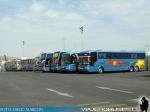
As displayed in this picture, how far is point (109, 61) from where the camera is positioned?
50938 millimetres

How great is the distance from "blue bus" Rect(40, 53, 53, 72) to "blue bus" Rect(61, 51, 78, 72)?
5.87 m

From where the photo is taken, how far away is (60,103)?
15.6m

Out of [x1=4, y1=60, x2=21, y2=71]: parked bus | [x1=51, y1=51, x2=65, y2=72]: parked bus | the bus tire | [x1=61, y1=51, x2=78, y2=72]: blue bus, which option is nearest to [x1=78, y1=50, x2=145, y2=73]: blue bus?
the bus tire

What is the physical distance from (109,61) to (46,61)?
13.6m

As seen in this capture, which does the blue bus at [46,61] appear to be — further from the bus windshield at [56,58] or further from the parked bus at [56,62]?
the bus windshield at [56,58]

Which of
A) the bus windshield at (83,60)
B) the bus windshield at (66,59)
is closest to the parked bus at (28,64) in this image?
the bus windshield at (66,59)

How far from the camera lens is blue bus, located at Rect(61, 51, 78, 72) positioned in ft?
175

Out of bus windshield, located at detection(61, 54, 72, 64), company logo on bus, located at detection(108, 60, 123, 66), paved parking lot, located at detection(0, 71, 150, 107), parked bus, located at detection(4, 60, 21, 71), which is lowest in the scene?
parked bus, located at detection(4, 60, 21, 71)

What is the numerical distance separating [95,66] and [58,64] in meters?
7.88

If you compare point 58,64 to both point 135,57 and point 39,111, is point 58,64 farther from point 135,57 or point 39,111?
point 39,111

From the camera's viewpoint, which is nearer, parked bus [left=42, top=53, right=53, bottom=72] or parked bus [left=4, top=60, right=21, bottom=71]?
parked bus [left=42, top=53, right=53, bottom=72]

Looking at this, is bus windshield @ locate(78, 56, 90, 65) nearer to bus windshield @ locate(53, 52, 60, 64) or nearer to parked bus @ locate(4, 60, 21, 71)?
bus windshield @ locate(53, 52, 60, 64)

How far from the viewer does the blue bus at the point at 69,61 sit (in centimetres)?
5338

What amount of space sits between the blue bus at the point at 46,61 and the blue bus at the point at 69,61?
587 centimetres
